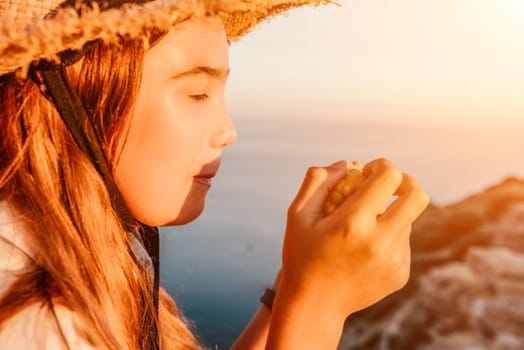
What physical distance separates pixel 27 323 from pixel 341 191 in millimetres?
829

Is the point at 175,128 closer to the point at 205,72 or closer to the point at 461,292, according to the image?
the point at 205,72

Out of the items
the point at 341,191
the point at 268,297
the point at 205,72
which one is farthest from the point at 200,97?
the point at 268,297

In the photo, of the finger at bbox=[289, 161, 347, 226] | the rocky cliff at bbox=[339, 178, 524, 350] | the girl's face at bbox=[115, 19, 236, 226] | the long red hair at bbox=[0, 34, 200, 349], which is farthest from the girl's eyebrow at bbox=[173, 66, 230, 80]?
the rocky cliff at bbox=[339, 178, 524, 350]

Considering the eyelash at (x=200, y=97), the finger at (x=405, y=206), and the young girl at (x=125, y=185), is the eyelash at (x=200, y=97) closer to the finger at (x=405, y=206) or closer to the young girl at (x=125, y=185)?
the young girl at (x=125, y=185)

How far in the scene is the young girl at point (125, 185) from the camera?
1781mm

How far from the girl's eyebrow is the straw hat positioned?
0.55 ft

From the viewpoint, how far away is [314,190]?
1887 millimetres

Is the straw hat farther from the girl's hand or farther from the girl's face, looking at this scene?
the girl's hand

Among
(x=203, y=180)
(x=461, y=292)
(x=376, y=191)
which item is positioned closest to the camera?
(x=376, y=191)

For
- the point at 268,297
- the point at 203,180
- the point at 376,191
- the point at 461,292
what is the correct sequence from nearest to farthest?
the point at 376,191 < the point at 203,180 < the point at 268,297 < the point at 461,292

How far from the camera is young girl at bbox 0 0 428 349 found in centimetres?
178

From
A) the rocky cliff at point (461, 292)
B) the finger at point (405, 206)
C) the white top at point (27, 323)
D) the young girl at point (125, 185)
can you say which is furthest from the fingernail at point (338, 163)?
the rocky cliff at point (461, 292)

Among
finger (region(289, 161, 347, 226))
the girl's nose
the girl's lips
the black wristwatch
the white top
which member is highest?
the girl's nose

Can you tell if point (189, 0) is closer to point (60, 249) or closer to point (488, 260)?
point (60, 249)
